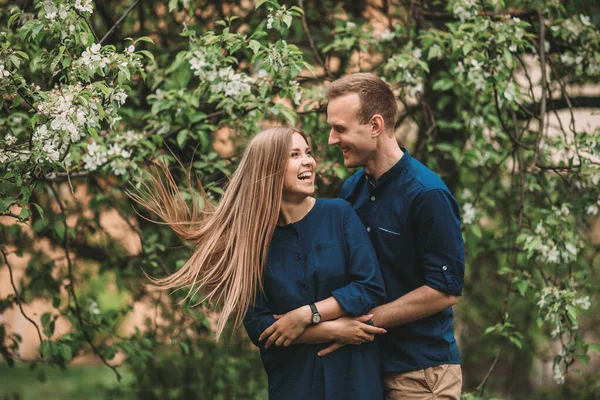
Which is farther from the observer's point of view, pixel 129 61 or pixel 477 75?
pixel 477 75

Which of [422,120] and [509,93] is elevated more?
[509,93]

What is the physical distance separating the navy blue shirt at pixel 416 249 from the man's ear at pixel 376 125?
15cm

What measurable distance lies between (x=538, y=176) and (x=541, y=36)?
2.72 ft

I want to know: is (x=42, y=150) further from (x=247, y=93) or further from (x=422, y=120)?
(x=422, y=120)

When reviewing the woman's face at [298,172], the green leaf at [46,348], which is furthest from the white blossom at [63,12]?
the green leaf at [46,348]

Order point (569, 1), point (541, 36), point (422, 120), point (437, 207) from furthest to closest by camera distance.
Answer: point (422, 120), point (569, 1), point (541, 36), point (437, 207)

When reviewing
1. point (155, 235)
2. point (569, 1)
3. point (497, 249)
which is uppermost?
point (569, 1)

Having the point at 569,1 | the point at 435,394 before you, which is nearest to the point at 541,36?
Result: the point at 569,1

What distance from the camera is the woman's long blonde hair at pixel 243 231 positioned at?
3029mm

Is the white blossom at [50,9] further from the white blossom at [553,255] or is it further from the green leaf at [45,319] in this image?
the white blossom at [553,255]

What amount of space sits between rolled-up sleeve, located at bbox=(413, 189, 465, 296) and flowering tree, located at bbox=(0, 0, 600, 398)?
41.6 inches

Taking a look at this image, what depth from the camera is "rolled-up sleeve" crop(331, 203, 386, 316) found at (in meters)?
2.91

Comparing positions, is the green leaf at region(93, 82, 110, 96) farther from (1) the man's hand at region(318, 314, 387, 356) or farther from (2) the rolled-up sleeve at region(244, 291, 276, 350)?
(1) the man's hand at region(318, 314, 387, 356)

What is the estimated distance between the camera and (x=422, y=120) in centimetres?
512
